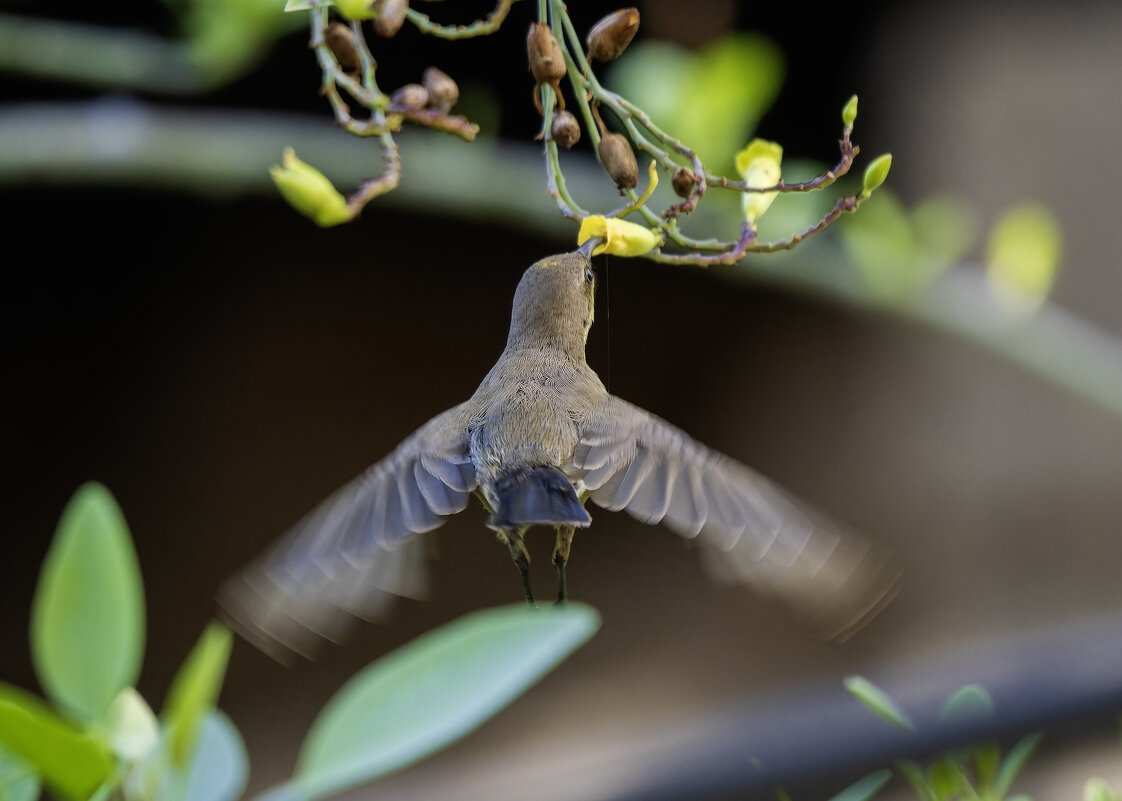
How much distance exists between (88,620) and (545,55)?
27cm

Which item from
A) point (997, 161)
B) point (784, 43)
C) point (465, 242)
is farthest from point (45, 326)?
point (997, 161)

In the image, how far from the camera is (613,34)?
1.50 ft

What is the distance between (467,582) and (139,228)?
727 mm

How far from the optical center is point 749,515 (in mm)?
554

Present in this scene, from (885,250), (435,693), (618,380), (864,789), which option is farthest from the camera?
(618,380)

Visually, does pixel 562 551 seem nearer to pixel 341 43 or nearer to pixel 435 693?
pixel 341 43

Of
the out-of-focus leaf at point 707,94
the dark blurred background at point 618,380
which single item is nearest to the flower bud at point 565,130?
the out-of-focus leaf at point 707,94

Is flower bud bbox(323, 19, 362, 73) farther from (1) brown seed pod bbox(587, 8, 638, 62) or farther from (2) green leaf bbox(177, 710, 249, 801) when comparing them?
(2) green leaf bbox(177, 710, 249, 801)

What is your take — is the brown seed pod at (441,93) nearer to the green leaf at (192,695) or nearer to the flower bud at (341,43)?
the flower bud at (341,43)

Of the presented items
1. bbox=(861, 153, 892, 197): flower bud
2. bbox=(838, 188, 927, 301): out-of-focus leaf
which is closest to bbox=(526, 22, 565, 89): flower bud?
bbox=(861, 153, 892, 197): flower bud

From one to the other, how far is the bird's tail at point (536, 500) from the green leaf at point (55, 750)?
34 centimetres

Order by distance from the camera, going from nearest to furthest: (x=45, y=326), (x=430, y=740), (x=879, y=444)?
(x=430, y=740)
(x=45, y=326)
(x=879, y=444)

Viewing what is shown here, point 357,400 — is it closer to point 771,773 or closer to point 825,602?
point 825,602

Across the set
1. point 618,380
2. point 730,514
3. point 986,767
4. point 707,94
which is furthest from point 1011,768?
point 618,380
